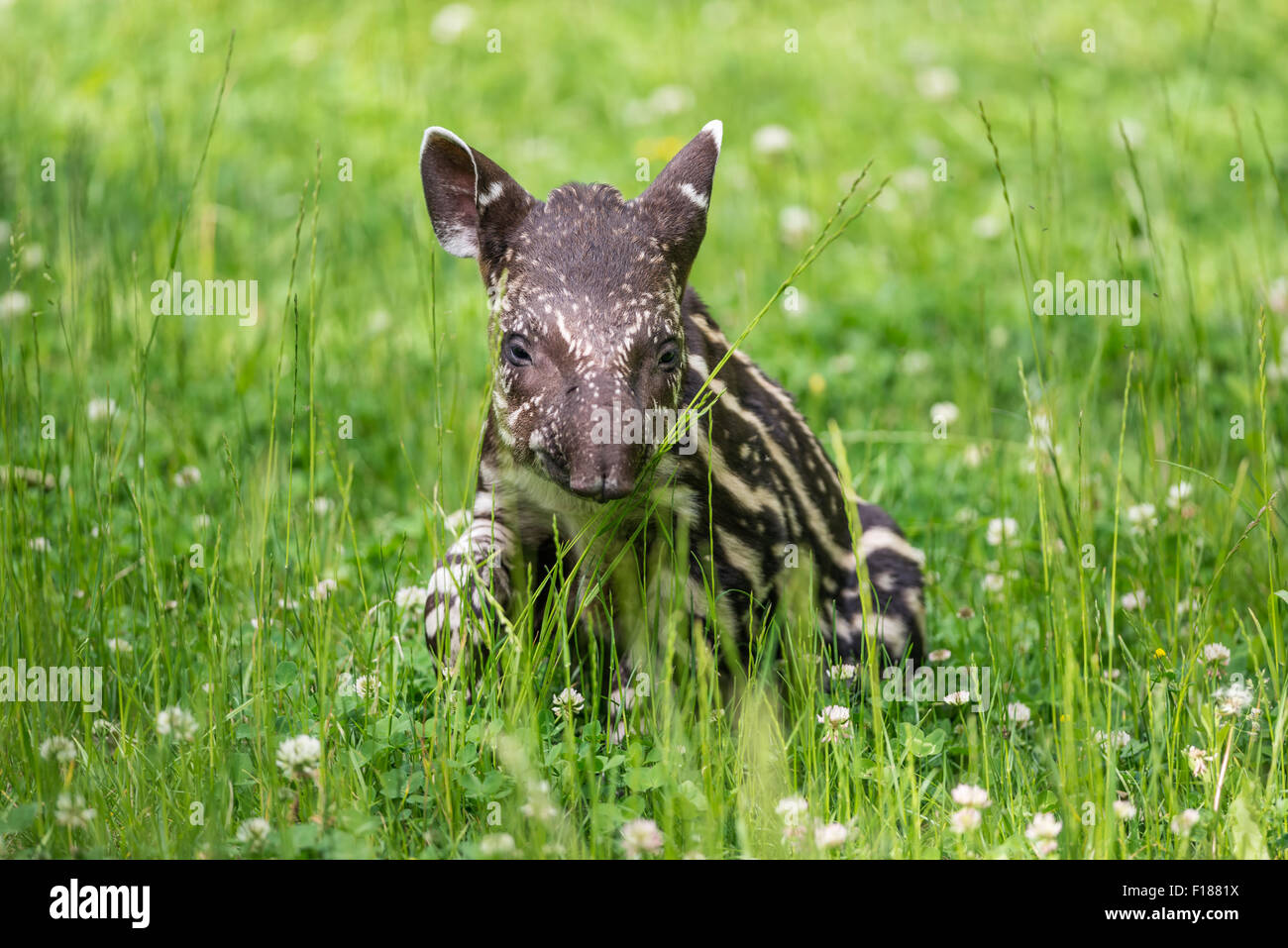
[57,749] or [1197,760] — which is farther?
[1197,760]

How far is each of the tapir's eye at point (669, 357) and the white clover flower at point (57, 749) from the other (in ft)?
6.61

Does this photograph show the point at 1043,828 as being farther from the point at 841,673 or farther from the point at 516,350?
the point at 516,350

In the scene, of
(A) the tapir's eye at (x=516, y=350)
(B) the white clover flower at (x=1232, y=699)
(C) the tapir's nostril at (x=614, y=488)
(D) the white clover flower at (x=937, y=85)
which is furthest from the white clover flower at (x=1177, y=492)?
(D) the white clover flower at (x=937, y=85)

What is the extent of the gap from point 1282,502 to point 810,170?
5060 mm

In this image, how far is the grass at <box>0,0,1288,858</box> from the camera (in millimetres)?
3910

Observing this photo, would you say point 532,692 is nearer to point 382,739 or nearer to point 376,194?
point 382,739

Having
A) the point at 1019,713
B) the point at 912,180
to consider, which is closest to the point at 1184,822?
the point at 1019,713

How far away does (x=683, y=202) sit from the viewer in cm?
462

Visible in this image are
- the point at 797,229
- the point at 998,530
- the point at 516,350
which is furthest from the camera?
the point at 797,229

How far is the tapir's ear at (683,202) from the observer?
4.57 m

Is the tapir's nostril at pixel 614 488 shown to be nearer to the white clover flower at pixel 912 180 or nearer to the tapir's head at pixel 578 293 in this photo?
the tapir's head at pixel 578 293

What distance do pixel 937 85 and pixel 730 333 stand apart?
13.0 feet

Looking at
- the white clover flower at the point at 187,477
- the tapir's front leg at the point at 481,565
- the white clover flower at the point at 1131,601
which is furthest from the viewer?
the white clover flower at the point at 187,477
